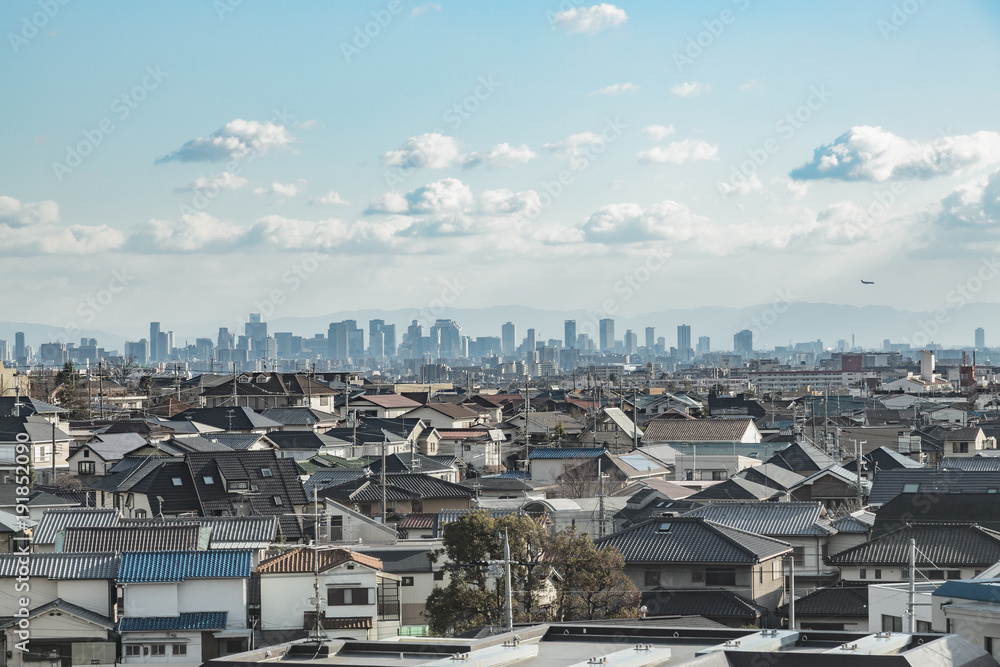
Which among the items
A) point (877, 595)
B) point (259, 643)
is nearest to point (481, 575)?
point (259, 643)

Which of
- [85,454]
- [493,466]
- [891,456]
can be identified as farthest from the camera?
[493,466]

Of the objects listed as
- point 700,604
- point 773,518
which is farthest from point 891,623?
point 773,518

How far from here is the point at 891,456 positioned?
3109cm

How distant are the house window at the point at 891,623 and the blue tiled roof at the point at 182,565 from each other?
7.43 meters

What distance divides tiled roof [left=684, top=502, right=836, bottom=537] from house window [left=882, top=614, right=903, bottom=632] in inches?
211

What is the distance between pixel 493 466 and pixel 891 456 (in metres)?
12.0

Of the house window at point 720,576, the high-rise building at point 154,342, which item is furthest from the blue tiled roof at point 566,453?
the high-rise building at point 154,342

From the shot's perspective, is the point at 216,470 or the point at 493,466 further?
the point at 493,466

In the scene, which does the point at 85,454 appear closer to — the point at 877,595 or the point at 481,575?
the point at 481,575

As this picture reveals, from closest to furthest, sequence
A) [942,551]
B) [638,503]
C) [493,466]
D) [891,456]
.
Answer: [942,551] → [638,503] → [891,456] → [493,466]

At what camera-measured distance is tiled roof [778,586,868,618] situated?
15812 mm

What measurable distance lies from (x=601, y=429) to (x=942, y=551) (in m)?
22.9

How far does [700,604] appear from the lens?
16672mm

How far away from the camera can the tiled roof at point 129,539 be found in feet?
54.2
